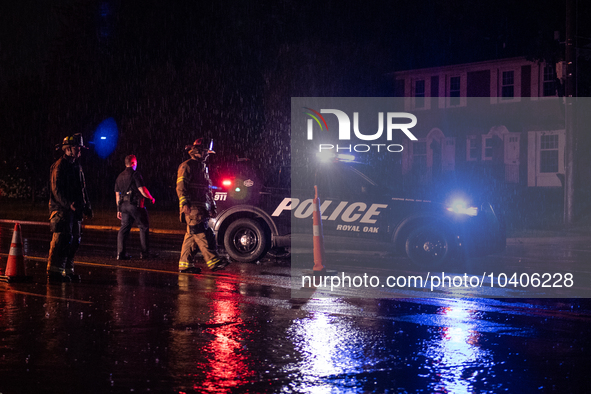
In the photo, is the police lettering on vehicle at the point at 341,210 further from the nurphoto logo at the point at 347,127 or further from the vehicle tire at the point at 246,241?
the nurphoto logo at the point at 347,127

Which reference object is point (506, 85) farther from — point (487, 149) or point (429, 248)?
point (429, 248)

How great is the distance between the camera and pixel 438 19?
41.0m

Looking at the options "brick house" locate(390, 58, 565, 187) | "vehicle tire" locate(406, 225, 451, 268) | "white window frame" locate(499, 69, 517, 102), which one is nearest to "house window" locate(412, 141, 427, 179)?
"brick house" locate(390, 58, 565, 187)

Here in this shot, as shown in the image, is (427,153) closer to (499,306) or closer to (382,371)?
(499,306)

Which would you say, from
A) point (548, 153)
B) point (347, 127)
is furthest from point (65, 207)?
point (548, 153)

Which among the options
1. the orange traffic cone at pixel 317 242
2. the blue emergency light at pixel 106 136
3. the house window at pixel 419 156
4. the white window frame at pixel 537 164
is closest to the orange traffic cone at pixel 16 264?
the orange traffic cone at pixel 317 242

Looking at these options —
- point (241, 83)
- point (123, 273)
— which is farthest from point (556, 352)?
point (241, 83)

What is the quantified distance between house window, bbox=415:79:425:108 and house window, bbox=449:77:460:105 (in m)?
1.56

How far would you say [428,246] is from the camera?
1195 cm

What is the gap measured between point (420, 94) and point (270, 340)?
33.4m

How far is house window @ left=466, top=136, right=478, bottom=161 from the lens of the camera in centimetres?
3712

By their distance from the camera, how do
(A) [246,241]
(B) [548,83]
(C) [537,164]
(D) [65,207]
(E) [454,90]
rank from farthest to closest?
(E) [454,90]
(C) [537,164]
(B) [548,83]
(A) [246,241]
(D) [65,207]

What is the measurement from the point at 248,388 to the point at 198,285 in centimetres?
496

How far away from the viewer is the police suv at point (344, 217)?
11891 mm
